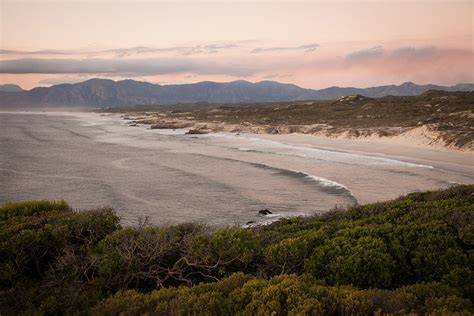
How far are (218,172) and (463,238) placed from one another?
2242 cm

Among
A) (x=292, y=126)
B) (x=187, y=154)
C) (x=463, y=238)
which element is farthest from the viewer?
(x=292, y=126)

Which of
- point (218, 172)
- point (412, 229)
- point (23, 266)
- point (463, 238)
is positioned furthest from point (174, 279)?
point (218, 172)

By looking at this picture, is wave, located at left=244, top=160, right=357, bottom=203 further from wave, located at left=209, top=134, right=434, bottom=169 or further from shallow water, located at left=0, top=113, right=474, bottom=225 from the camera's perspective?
wave, located at left=209, top=134, right=434, bottom=169

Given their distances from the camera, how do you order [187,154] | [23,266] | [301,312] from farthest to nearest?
1. [187,154]
2. [23,266]
3. [301,312]

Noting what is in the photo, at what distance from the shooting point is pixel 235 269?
664cm

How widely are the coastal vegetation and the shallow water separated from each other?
7.38 metres

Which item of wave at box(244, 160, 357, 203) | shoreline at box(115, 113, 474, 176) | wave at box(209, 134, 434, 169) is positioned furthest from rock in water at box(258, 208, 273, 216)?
wave at box(209, 134, 434, 169)

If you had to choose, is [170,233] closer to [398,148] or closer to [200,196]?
[200,196]

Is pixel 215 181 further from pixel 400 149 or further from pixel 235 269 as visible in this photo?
pixel 400 149

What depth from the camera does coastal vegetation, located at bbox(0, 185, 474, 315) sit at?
4.69 metres

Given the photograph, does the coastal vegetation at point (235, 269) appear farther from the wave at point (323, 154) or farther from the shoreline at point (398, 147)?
the wave at point (323, 154)

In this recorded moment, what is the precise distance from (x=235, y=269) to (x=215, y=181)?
18254 millimetres

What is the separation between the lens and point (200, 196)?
20984 mm

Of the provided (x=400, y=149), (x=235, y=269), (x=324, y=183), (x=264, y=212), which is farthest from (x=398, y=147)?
(x=235, y=269)
